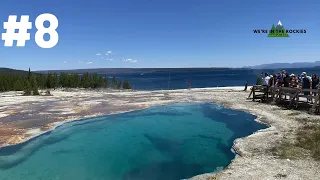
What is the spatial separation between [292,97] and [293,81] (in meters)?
1.40

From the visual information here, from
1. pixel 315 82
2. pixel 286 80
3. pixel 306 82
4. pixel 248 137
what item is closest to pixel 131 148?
pixel 248 137

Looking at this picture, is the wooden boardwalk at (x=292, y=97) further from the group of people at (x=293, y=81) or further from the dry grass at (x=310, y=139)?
the dry grass at (x=310, y=139)

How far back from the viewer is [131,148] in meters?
17.1

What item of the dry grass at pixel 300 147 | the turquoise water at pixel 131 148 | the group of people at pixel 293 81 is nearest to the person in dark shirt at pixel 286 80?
the group of people at pixel 293 81

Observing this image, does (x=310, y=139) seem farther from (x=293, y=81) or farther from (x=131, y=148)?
(x=293, y=81)

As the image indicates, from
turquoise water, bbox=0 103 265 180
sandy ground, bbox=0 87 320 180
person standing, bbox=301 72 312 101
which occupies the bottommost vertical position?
turquoise water, bbox=0 103 265 180

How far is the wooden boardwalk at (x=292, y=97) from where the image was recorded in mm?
20359

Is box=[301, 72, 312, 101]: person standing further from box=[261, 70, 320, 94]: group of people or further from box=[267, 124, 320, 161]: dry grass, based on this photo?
box=[267, 124, 320, 161]: dry grass

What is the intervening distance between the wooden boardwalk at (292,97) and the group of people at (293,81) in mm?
562

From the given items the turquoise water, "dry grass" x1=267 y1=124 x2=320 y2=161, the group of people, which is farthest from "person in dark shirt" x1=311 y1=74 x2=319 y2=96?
"dry grass" x1=267 y1=124 x2=320 y2=161

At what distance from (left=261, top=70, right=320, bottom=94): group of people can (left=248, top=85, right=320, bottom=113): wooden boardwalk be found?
1.85 ft

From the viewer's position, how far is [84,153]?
53.4 ft

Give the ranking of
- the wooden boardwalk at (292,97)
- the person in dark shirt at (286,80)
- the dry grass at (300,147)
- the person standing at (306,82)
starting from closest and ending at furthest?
the dry grass at (300,147) → the wooden boardwalk at (292,97) → the person standing at (306,82) → the person in dark shirt at (286,80)

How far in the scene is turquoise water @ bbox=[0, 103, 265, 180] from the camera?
1310 centimetres
